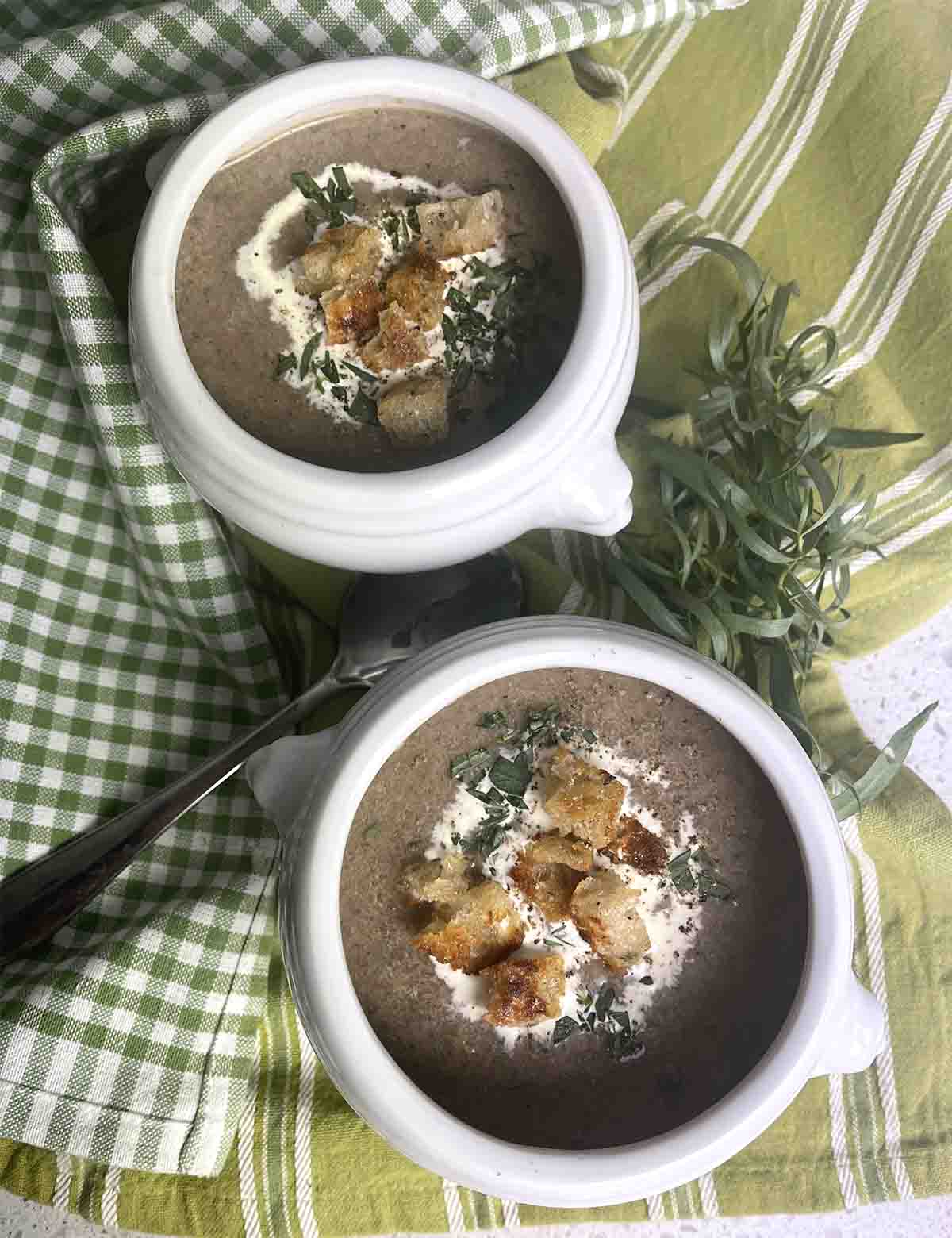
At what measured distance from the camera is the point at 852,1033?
89cm

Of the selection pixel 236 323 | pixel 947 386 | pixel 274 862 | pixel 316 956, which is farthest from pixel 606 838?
pixel 947 386

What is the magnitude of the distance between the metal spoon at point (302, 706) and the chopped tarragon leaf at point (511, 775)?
287 millimetres

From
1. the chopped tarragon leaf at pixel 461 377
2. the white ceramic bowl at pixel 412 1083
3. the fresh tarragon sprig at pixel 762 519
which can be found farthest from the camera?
the fresh tarragon sprig at pixel 762 519

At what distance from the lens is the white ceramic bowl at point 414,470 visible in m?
0.88

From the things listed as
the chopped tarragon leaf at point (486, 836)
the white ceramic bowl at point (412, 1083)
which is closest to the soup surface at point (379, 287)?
the white ceramic bowl at point (412, 1083)

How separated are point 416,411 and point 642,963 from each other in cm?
45

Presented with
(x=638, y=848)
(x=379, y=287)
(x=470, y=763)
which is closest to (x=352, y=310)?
(x=379, y=287)

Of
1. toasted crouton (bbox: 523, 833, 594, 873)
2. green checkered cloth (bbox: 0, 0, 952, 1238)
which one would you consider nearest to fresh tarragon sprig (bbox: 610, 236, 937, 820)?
green checkered cloth (bbox: 0, 0, 952, 1238)

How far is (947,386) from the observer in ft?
3.79

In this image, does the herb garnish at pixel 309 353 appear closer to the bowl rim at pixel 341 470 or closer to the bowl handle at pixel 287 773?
the bowl rim at pixel 341 470

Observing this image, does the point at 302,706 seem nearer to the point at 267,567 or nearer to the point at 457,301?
the point at 267,567

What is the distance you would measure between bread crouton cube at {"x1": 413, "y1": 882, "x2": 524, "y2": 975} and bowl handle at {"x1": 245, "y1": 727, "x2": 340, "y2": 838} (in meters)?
0.16

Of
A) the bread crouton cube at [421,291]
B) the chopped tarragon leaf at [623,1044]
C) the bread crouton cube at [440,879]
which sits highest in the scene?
the bread crouton cube at [421,291]

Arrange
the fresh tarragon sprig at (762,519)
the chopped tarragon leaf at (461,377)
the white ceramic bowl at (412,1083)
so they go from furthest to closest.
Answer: the fresh tarragon sprig at (762,519) < the chopped tarragon leaf at (461,377) < the white ceramic bowl at (412,1083)
